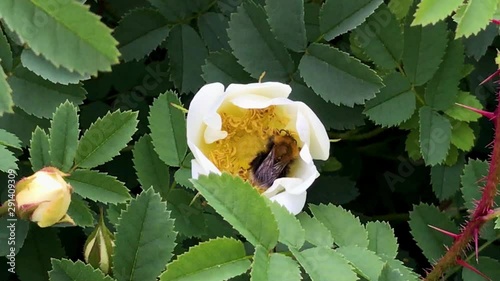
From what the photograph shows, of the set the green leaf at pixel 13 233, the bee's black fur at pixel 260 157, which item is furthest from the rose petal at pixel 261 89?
the green leaf at pixel 13 233

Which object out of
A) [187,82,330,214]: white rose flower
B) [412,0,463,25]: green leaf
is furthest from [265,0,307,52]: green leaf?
[412,0,463,25]: green leaf

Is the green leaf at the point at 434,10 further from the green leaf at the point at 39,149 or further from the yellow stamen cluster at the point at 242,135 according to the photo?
the green leaf at the point at 39,149

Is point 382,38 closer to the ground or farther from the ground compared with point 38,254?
farther from the ground

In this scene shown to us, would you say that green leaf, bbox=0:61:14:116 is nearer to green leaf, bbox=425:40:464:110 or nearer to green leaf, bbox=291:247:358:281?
green leaf, bbox=291:247:358:281

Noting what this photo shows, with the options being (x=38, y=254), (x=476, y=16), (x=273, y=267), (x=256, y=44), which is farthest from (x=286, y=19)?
(x=38, y=254)

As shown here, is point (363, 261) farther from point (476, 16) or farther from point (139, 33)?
point (139, 33)

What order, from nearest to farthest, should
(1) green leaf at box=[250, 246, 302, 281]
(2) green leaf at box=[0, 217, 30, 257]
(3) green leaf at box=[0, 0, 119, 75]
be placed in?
(3) green leaf at box=[0, 0, 119, 75], (1) green leaf at box=[250, 246, 302, 281], (2) green leaf at box=[0, 217, 30, 257]

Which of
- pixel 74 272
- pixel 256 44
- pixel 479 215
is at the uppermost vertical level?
pixel 256 44
